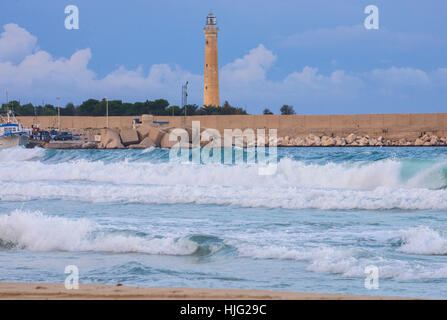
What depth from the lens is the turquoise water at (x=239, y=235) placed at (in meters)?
6.19

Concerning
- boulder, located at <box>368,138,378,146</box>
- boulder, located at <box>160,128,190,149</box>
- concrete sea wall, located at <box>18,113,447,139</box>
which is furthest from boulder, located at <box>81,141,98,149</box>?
boulder, located at <box>368,138,378,146</box>

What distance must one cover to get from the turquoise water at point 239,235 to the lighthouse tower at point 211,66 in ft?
134

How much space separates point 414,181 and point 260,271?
449 inches

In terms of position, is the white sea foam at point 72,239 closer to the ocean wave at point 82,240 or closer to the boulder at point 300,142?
the ocean wave at point 82,240

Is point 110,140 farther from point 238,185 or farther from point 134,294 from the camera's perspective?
point 134,294

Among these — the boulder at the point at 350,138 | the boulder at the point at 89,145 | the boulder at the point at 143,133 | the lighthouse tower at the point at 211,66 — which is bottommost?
the boulder at the point at 89,145

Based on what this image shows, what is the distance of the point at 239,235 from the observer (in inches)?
345

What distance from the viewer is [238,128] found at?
2060 inches

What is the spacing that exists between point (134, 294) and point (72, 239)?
3.89 metres

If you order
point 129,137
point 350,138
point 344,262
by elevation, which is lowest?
point 344,262

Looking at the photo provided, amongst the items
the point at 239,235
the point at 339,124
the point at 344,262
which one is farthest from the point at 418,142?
the point at 344,262

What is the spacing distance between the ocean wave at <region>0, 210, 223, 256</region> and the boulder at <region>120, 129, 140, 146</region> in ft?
106

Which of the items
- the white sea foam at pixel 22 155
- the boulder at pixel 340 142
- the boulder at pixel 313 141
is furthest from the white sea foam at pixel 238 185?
the boulder at pixel 340 142
